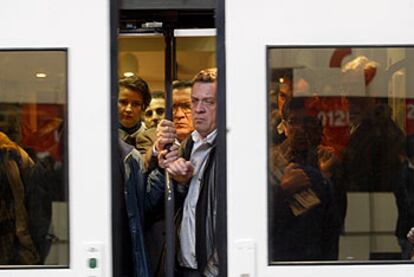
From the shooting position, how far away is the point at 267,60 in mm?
3125

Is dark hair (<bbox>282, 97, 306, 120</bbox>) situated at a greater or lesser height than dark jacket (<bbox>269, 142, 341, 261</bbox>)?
greater

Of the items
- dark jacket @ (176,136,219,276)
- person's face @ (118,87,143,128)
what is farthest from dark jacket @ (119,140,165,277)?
person's face @ (118,87,143,128)

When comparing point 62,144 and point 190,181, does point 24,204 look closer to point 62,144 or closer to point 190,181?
point 62,144

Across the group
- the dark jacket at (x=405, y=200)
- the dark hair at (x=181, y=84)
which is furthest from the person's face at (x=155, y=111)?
the dark jacket at (x=405, y=200)

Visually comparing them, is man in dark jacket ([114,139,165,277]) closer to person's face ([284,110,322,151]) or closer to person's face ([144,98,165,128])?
person's face ([144,98,165,128])

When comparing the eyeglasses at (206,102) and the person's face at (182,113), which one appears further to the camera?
the person's face at (182,113)

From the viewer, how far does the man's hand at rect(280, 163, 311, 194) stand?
10.3ft

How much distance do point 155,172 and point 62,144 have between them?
64 cm

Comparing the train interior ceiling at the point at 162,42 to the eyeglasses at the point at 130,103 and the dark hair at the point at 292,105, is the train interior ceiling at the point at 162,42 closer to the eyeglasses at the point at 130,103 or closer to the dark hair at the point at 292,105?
the eyeglasses at the point at 130,103

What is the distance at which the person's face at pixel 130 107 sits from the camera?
3.95 metres

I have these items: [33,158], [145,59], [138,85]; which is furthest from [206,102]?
[33,158]

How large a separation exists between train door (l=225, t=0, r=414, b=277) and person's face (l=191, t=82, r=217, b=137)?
0.39 meters

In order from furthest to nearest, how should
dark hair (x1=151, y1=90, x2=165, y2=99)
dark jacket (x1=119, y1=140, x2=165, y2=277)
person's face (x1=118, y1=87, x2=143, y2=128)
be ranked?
dark hair (x1=151, y1=90, x2=165, y2=99), person's face (x1=118, y1=87, x2=143, y2=128), dark jacket (x1=119, y1=140, x2=165, y2=277)

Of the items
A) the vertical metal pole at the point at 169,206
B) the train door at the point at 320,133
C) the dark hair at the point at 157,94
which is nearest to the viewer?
the train door at the point at 320,133
